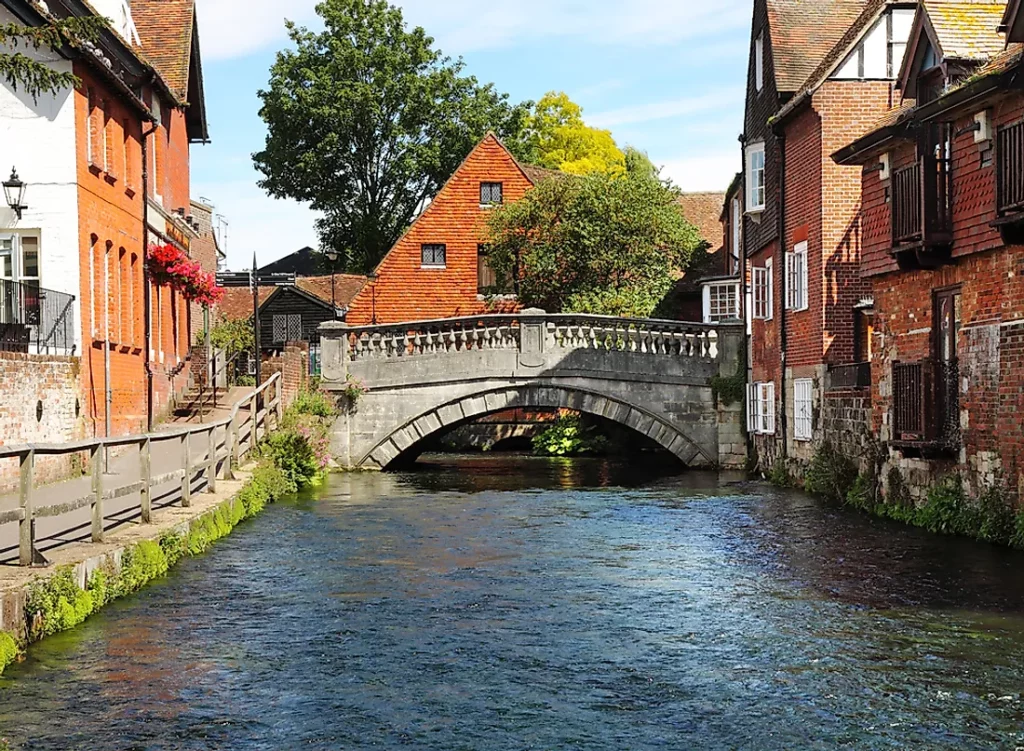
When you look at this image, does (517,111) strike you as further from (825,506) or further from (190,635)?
(190,635)

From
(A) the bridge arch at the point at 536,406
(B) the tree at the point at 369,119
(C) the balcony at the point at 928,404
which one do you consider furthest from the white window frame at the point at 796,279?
(B) the tree at the point at 369,119

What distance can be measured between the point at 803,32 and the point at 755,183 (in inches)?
134

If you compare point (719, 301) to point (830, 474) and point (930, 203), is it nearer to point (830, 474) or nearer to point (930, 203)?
point (830, 474)

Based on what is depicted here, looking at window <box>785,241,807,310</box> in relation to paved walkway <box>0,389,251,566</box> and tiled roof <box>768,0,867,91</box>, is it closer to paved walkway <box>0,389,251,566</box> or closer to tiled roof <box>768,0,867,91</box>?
tiled roof <box>768,0,867,91</box>

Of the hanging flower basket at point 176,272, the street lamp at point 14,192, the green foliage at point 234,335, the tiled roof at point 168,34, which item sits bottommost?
the green foliage at point 234,335

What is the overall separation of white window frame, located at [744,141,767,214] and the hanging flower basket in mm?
12063

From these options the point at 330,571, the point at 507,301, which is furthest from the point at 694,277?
the point at 330,571

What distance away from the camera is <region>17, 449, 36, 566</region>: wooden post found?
432 inches

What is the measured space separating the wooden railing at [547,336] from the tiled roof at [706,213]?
16522 millimetres

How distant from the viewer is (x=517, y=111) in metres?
59.2

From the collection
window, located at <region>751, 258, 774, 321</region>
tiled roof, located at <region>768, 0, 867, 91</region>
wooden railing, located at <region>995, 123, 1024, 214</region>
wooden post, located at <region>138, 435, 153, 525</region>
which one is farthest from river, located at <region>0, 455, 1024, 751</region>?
tiled roof, located at <region>768, 0, 867, 91</region>

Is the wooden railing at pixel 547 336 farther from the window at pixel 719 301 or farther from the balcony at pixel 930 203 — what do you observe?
the balcony at pixel 930 203

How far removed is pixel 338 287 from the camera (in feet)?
197

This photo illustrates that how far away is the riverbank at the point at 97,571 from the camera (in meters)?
10.5
